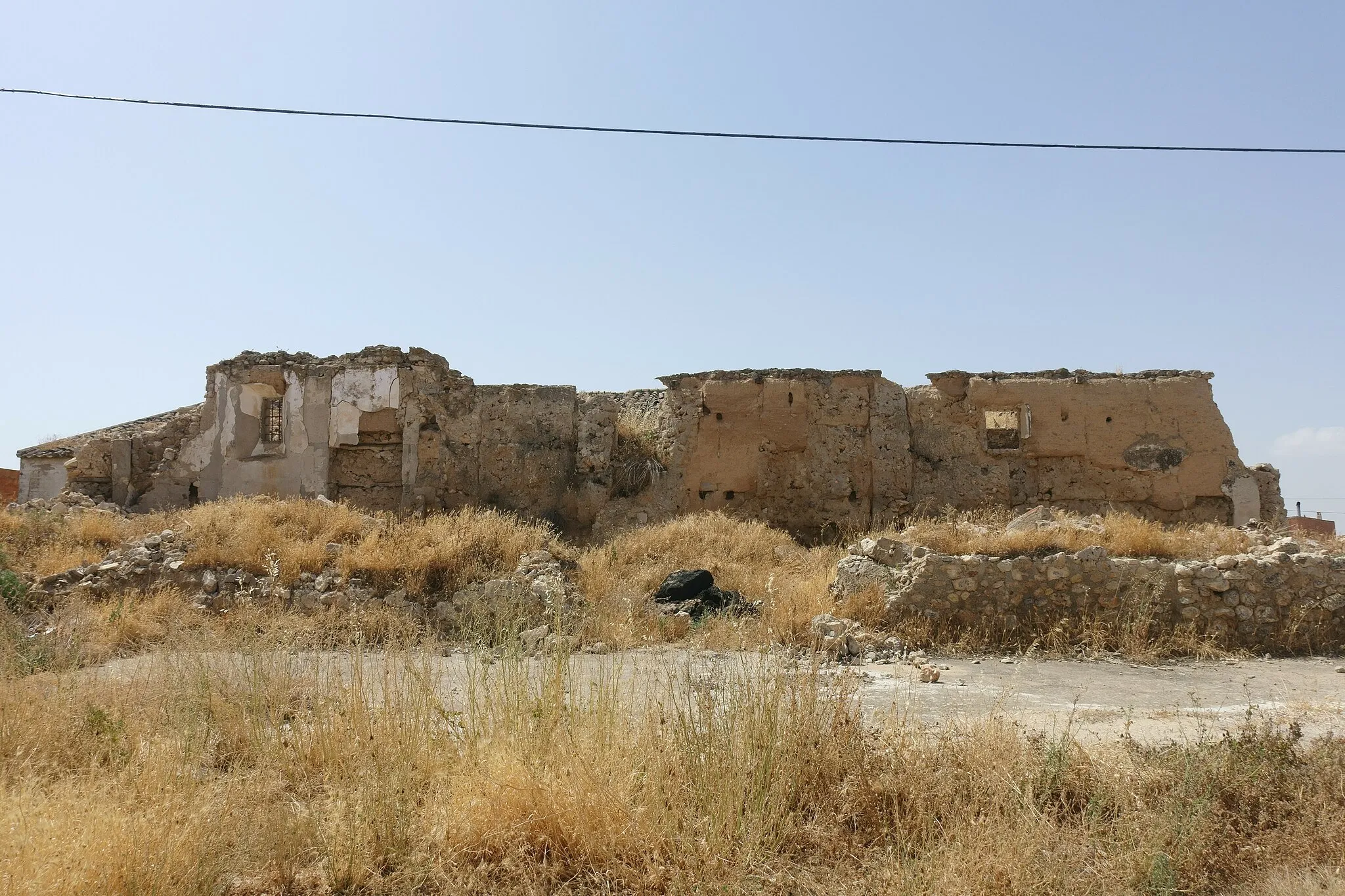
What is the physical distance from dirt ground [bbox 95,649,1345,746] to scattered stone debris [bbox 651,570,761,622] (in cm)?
141

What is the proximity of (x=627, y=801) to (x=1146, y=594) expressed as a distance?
6390 millimetres

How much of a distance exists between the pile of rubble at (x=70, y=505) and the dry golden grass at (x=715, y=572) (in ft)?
24.4

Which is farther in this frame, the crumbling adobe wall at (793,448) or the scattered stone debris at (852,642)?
the crumbling adobe wall at (793,448)

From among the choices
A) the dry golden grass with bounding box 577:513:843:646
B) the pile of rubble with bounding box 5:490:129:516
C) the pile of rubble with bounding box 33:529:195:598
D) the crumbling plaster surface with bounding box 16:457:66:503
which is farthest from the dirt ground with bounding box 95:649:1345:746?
the crumbling plaster surface with bounding box 16:457:66:503

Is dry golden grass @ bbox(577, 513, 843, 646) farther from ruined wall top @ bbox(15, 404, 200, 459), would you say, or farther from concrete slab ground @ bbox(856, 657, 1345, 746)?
ruined wall top @ bbox(15, 404, 200, 459)

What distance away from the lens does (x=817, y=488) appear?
15156mm

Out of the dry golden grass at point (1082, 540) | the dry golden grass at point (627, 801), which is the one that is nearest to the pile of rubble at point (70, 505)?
the dry golden grass at point (627, 801)

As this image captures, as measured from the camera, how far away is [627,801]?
3.94m

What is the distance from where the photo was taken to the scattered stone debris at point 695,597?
9.59 metres

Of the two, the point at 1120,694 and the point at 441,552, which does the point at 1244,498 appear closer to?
the point at 1120,694

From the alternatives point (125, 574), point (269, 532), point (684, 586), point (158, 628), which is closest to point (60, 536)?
point (125, 574)

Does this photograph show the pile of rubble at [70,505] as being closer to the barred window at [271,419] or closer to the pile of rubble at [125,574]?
the pile of rubble at [125,574]

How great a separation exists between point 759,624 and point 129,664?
5.22m

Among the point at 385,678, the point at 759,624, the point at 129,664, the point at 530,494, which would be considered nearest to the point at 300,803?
the point at 385,678
